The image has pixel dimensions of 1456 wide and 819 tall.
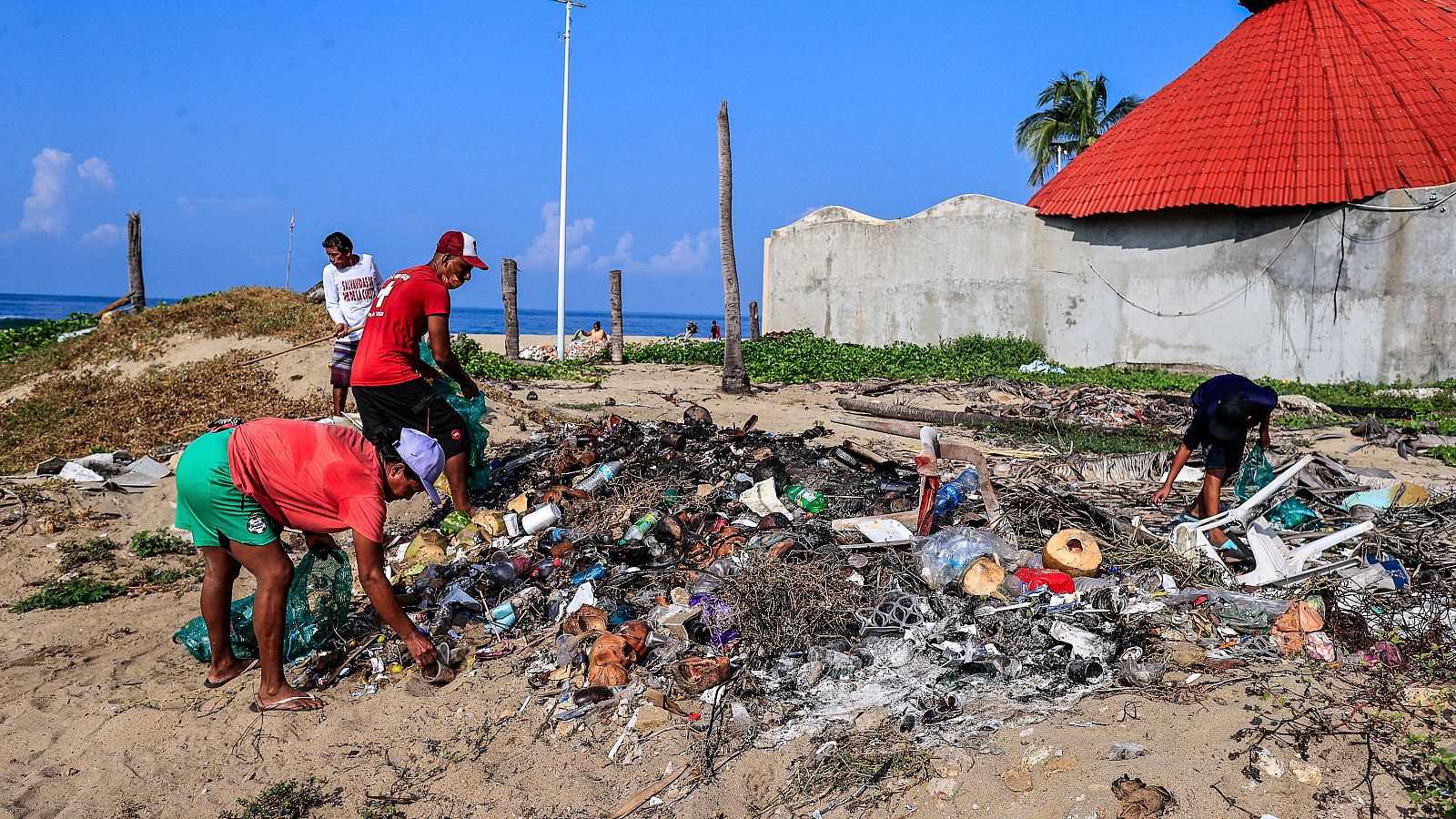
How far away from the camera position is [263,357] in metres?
10.6

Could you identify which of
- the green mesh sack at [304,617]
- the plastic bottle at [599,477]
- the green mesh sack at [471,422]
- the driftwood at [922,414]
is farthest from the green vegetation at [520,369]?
the green mesh sack at [304,617]

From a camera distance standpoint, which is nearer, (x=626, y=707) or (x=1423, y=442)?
(x=626, y=707)

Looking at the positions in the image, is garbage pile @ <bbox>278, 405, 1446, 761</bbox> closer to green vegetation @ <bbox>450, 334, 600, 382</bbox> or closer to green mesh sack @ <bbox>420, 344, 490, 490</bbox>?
green mesh sack @ <bbox>420, 344, 490, 490</bbox>

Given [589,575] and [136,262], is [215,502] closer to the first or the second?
[589,575]

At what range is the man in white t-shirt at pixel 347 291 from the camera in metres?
6.67

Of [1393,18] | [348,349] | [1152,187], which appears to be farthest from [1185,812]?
[1393,18]

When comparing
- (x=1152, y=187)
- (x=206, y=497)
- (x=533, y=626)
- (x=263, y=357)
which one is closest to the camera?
(x=206, y=497)

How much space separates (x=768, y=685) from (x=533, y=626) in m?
1.25

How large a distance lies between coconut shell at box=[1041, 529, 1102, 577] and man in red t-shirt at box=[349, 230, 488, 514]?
330cm

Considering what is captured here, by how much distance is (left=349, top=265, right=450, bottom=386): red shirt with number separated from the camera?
505 cm

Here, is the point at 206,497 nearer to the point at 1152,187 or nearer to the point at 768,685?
the point at 768,685

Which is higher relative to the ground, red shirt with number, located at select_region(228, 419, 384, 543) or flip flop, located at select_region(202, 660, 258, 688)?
red shirt with number, located at select_region(228, 419, 384, 543)

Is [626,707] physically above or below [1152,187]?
below

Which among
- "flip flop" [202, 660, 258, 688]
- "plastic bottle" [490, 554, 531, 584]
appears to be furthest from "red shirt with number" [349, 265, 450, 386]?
"flip flop" [202, 660, 258, 688]
